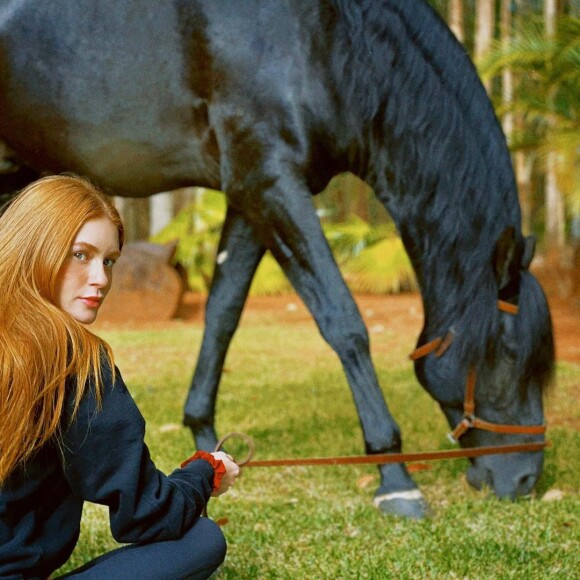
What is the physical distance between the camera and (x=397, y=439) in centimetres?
325

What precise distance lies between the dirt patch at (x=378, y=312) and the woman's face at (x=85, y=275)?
312 inches

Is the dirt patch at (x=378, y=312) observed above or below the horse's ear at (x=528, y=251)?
below

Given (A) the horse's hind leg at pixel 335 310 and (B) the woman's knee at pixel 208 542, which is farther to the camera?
(A) the horse's hind leg at pixel 335 310

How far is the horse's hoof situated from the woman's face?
1.78 metres

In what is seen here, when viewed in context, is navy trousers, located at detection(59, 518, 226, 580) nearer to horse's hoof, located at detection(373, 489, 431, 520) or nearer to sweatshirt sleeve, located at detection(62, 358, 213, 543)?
sweatshirt sleeve, located at detection(62, 358, 213, 543)

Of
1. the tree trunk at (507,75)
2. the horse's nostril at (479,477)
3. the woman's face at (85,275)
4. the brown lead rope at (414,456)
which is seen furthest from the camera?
the tree trunk at (507,75)

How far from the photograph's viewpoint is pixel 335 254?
12.7 meters

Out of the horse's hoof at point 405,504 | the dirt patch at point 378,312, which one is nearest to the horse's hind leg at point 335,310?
the horse's hoof at point 405,504

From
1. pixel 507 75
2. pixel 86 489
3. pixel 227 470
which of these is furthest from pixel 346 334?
pixel 507 75

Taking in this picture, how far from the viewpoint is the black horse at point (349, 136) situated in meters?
3.19

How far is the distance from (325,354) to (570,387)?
2785 millimetres

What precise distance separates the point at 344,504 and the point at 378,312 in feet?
26.5

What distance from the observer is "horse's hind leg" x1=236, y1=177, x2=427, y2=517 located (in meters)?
3.20

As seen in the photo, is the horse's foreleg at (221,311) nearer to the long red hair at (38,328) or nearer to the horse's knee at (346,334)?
the horse's knee at (346,334)
